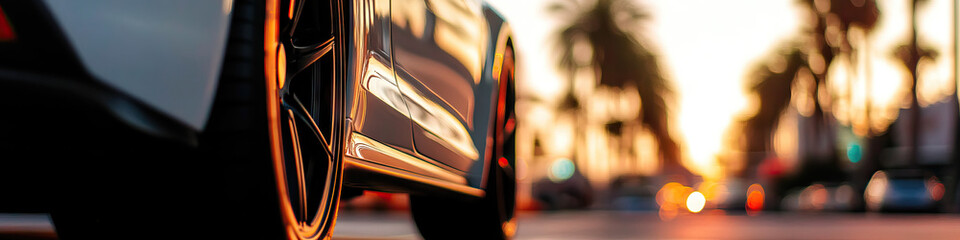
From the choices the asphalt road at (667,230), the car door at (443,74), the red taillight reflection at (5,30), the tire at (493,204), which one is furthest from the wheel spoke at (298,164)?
the asphalt road at (667,230)

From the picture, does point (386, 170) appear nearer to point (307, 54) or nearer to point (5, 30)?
point (307, 54)

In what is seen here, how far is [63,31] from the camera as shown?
1881 mm

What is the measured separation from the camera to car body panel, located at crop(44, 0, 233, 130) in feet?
6.23

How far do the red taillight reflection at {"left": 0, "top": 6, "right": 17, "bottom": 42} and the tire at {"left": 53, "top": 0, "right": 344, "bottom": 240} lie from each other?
1.20 feet

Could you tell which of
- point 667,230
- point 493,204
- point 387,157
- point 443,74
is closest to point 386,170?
point 387,157

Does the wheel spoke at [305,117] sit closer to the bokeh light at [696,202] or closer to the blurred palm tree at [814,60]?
the bokeh light at [696,202]

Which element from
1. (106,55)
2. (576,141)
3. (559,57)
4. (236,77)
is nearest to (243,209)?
(236,77)

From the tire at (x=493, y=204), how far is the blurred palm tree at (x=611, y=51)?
33.3 metres

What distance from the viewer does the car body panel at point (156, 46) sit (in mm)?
1899

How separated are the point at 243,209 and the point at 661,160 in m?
47.0

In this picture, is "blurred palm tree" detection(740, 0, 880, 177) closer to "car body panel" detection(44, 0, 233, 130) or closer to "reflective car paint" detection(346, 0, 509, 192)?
"reflective car paint" detection(346, 0, 509, 192)

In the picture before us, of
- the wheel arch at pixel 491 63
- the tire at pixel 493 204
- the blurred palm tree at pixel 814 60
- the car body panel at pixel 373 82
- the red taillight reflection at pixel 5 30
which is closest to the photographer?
the red taillight reflection at pixel 5 30

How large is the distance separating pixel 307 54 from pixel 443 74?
3.93 ft

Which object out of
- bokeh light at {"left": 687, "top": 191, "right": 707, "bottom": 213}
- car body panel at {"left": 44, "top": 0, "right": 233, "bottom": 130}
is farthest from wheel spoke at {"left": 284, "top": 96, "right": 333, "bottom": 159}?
bokeh light at {"left": 687, "top": 191, "right": 707, "bottom": 213}
